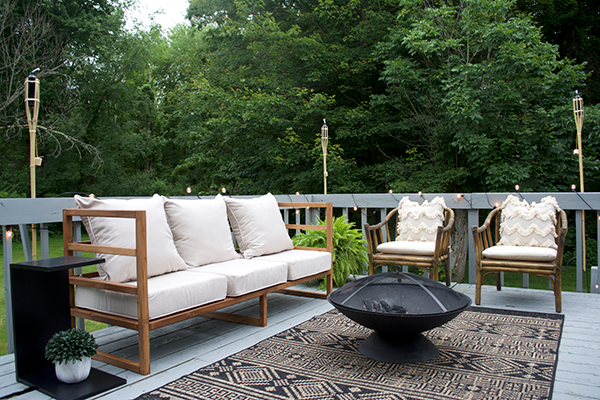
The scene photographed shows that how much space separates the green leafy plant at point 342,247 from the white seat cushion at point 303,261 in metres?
0.36

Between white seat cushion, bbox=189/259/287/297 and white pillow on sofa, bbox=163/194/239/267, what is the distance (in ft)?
0.26

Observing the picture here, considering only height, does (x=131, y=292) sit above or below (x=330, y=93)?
below

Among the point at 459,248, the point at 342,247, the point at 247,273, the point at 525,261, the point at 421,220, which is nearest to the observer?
the point at 247,273

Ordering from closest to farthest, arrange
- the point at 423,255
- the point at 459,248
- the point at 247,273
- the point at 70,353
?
the point at 70,353 → the point at 247,273 → the point at 423,255 → the point at 459,248

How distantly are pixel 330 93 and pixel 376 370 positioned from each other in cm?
856

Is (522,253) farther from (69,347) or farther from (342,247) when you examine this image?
(69,347)

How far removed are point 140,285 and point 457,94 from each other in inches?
258

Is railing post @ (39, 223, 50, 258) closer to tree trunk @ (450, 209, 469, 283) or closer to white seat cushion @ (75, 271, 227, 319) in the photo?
white seat cushion @ (75, 271, 227, 319)

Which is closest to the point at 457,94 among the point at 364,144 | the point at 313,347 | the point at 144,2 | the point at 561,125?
the point at 561,125

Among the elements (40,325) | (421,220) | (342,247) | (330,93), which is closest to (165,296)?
(40,325)

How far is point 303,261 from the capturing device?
3258 mm

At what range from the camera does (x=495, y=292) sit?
3.81m

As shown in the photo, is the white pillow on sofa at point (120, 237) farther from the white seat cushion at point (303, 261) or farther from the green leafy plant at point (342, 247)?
the green leafy plant at point (342, 247)

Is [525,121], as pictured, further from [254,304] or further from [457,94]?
[254,304]
